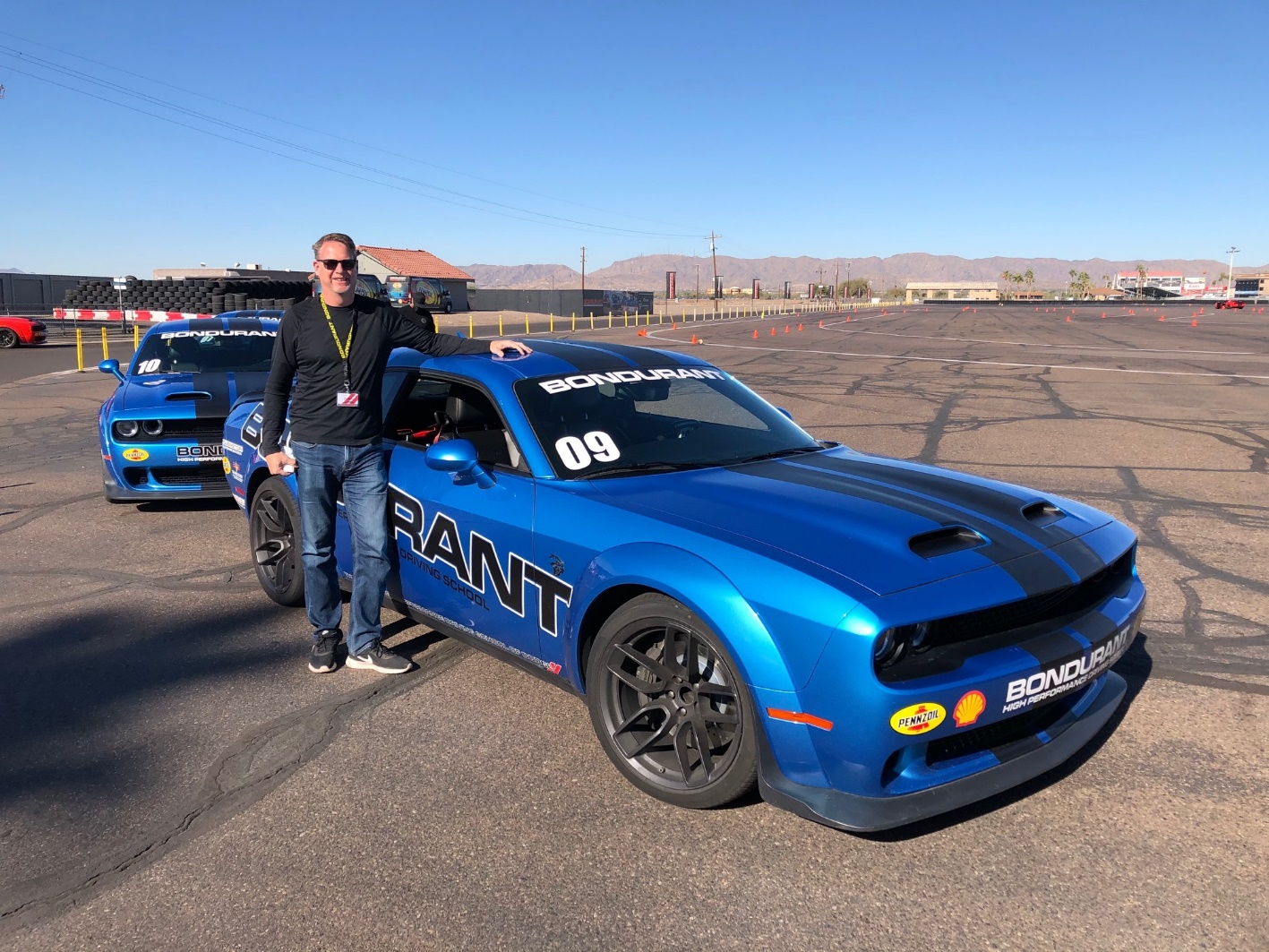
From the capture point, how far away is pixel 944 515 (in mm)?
3344

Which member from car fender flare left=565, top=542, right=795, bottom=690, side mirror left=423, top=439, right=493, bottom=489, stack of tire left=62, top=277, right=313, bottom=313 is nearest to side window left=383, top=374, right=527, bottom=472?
side mirror left=423, top=439, right=493, bottom=489

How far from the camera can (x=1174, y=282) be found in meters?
180

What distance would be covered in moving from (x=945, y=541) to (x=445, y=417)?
2.44 m

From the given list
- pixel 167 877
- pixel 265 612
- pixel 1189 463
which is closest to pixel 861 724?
pixel 167 877

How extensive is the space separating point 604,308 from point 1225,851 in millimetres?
72675

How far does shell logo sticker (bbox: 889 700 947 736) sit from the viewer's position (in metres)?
2.67

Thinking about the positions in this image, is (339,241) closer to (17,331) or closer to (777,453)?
(777,453)

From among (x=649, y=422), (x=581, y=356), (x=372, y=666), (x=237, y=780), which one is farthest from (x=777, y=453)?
(x=237, y=780)

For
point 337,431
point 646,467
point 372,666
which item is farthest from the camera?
point 372,666

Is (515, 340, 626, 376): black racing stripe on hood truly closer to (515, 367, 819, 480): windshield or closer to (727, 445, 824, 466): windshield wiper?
(515, 367, 819, 480): windshield

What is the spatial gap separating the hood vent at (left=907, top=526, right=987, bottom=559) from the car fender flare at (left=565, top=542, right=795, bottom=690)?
0.59 m

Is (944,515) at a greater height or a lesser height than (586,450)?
lesser

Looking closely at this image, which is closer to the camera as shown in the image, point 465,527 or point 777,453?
point 465,527

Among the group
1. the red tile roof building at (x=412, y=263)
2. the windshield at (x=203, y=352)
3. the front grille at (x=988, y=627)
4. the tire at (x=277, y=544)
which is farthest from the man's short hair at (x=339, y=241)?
the red tile roof building at (x=412, y=263)
